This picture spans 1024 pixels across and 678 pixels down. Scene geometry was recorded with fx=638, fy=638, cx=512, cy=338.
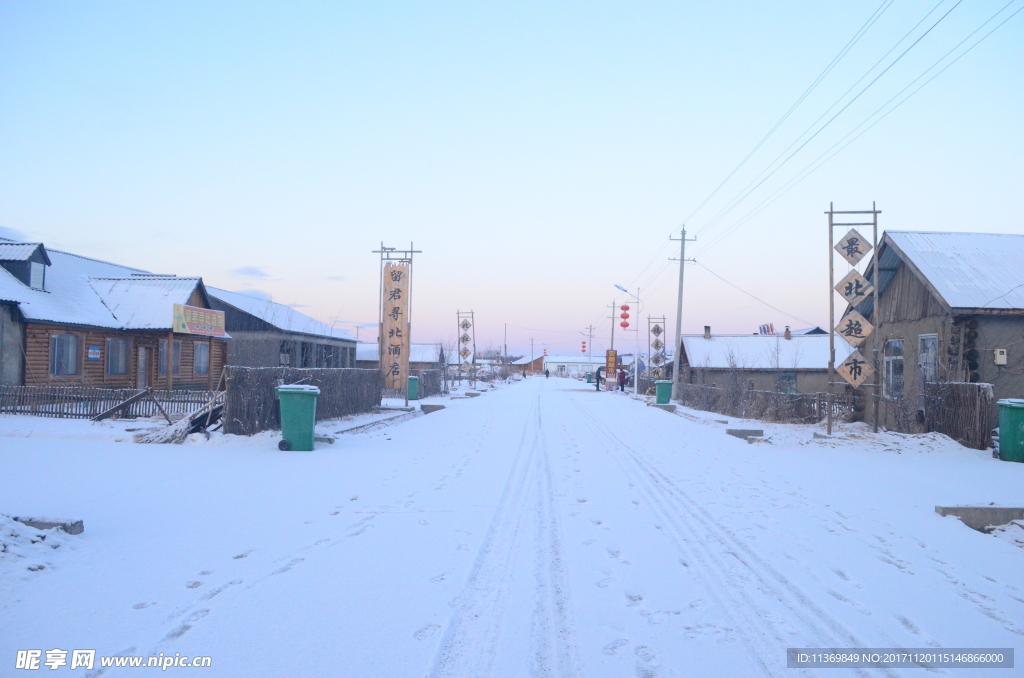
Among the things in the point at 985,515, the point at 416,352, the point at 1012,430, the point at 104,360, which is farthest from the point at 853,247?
the point at 416,352

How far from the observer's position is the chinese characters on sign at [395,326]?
2423 centimetres

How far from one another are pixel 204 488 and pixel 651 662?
22.5ft

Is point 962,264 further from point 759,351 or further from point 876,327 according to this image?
point 759,351

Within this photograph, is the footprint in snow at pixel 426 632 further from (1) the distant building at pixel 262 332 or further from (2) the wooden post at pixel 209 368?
(1) the distant building at pixel 262 332

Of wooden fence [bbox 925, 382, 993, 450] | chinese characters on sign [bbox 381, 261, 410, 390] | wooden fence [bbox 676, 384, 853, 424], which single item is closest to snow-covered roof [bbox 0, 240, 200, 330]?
chinese characters on sign [bbox 381, 261, 410, 390]

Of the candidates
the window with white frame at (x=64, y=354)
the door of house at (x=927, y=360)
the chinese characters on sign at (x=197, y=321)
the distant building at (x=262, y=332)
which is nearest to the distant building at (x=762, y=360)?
the door of house at (x=927, y=360)

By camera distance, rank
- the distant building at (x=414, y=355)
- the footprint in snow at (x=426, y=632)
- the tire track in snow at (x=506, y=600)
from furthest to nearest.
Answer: the distant building at (x=414, y=355) < the footprint in snow at (x=426, y=632) < the tire track in snow at (x=506, y=600)

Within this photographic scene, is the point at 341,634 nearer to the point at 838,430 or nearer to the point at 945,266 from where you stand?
the point at 838,430

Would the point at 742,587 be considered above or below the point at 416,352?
below

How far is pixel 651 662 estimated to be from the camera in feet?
12.2

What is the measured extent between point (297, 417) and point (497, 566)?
25.8 ft

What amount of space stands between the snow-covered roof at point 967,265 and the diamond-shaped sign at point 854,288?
1.63m

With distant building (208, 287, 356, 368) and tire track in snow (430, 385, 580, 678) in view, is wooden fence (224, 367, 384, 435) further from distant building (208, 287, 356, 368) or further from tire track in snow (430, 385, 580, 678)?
distant building (208, 287, 356, 368)

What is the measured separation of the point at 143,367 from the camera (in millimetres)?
26062
